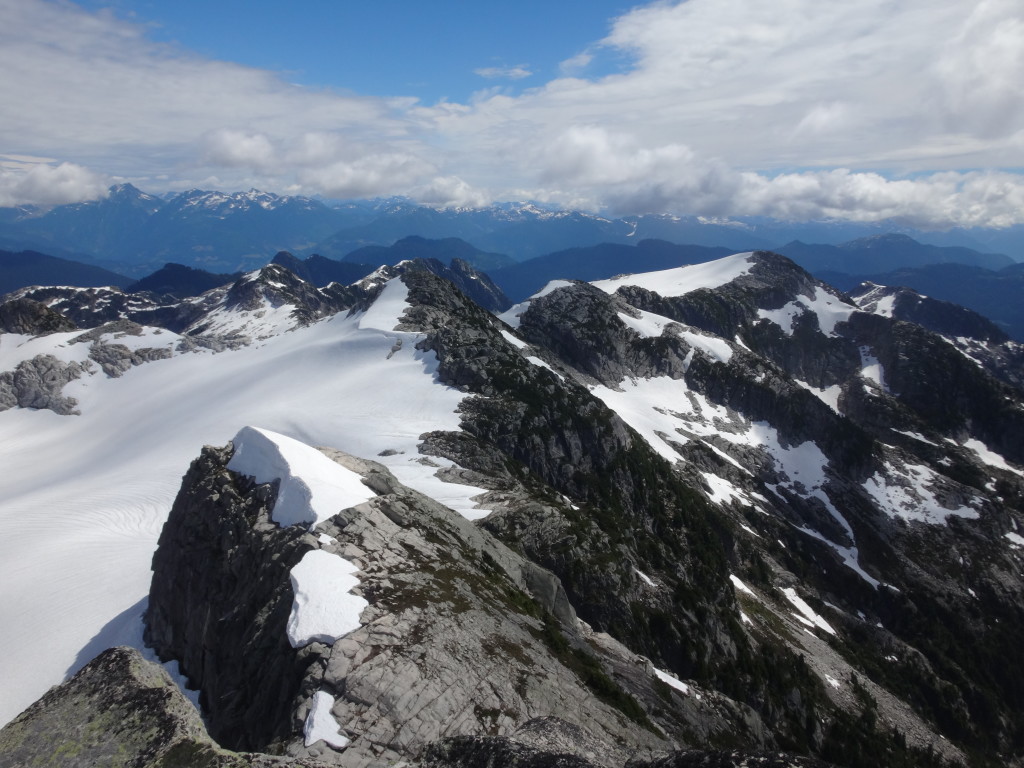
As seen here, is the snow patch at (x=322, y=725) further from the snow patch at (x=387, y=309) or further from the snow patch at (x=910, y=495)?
the snow patch at (x=910, y=495)

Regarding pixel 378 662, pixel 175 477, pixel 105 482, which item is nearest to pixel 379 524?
pixel 378 662

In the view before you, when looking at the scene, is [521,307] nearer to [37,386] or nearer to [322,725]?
[37,386]

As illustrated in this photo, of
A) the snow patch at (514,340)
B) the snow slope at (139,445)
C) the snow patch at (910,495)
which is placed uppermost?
the snow patch at (514,340)

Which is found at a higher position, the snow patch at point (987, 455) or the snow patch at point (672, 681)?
the snow patch at point (672, 681)

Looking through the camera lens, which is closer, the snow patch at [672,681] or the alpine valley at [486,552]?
the alpine valley at [486,552]

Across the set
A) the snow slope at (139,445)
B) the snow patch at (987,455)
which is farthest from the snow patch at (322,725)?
the snow patch at (987,455)

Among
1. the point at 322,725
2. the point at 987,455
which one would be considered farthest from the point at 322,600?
the point at 987,455

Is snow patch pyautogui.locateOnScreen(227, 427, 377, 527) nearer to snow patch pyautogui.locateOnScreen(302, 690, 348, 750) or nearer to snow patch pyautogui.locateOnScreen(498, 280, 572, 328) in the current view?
snow patch pyautogui.locateOnScreen(302, 690, 348, 750)
